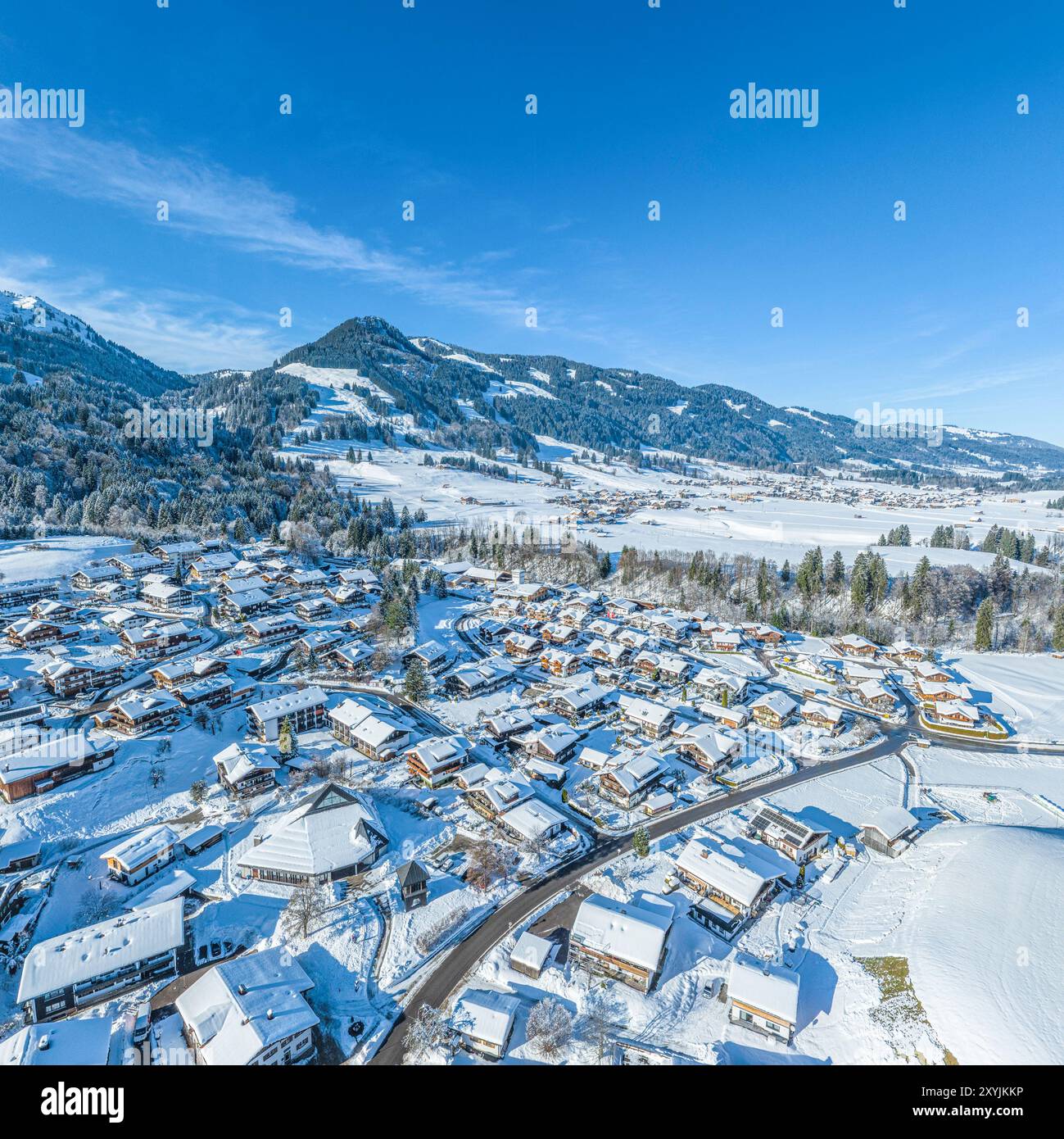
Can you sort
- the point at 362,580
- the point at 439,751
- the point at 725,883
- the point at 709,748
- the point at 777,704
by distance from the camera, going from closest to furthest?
the point at 725,883, the point at 439,751, the point at 709,748, the point at 777,704, the point at 362,580

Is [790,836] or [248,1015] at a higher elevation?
[248,1015]

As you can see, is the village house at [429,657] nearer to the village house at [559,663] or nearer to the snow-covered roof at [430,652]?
the snow-covered roof at [430,652]

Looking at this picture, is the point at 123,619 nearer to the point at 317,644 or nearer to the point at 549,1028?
the point at 317,644

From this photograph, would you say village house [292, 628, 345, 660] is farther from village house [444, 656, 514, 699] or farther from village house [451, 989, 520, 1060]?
village house [451, 989, 520, 1060]

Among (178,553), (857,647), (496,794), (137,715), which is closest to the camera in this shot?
(496,794)

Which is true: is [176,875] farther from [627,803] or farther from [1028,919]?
[1028,919]

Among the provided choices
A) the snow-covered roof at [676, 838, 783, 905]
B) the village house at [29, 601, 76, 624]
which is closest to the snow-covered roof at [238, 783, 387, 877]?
the snow-covered roof at [676, 838, 783, 905]

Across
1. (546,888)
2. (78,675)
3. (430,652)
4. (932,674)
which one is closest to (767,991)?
(546,888)
